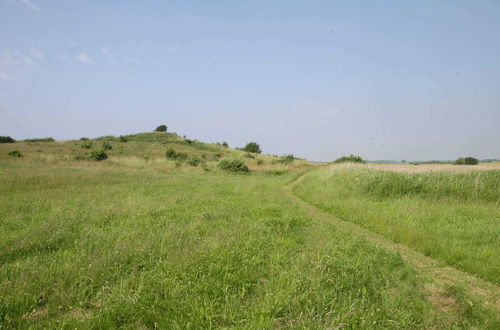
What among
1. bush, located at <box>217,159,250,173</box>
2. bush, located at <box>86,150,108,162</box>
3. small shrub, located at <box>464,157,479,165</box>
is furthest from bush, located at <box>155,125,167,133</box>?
small shrub, located at <box>464,157,479,165</box>

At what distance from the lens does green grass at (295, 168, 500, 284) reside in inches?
267

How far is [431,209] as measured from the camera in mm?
10375

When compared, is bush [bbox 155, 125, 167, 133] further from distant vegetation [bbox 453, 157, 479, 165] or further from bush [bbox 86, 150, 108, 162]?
distant vegetation [bbox 453, 157, 479, 165]

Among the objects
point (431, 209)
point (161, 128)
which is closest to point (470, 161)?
point (431, 209)

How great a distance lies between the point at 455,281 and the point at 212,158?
46.7 m

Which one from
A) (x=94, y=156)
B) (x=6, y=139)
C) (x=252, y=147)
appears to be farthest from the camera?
(x=252, y=147)

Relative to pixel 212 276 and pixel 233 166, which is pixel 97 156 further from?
pixel 212 276

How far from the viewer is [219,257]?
A: 5484 millimetres

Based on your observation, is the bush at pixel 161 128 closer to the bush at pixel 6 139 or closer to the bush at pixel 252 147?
the bush at pixel 252 147

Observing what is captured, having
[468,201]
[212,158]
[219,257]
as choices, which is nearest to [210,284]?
[219,257]

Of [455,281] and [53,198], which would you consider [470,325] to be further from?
[53,198]

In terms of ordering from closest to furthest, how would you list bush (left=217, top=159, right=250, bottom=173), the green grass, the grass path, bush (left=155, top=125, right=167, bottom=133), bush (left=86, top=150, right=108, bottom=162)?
1. the grass path
2. the green grass
3. bush (left=217, top=159, right=250, bottom=173)
4. bush (left=86, top=150, right=108, bottom=162)
5. bush (left=155, top=125, right=167, bottom=133)

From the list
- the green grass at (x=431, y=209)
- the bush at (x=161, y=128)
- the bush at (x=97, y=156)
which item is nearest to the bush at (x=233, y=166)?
the bush at (x=97, y=156)

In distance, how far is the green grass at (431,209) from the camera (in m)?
6.79
